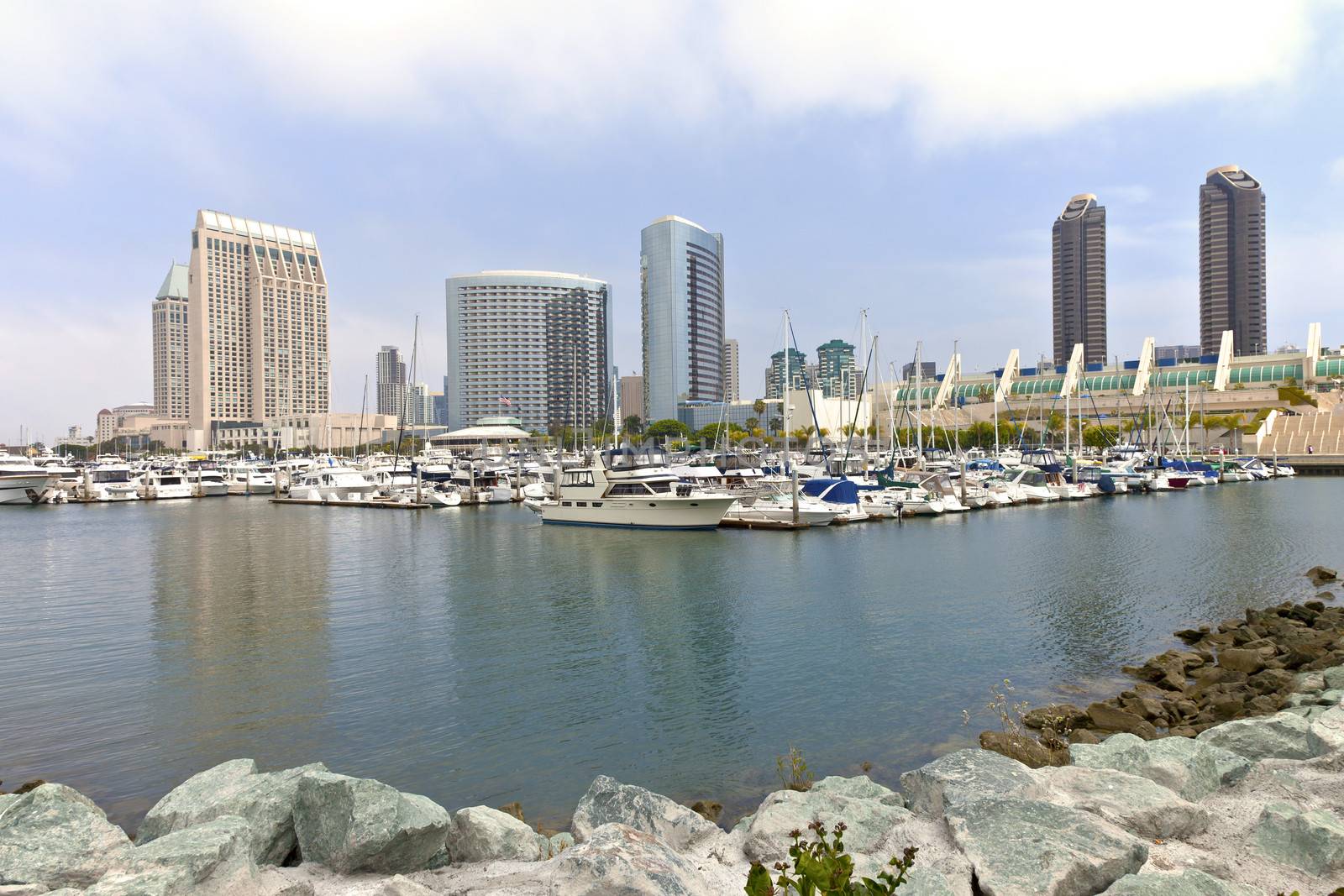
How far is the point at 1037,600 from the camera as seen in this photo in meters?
27.8

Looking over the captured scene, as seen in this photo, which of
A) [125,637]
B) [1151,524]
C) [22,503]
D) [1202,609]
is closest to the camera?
[125,637]

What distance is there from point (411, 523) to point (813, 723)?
50225 millimetres

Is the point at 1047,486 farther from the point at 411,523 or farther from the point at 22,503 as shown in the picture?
the point at 22,503

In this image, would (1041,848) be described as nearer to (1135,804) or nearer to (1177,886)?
(1177,886)

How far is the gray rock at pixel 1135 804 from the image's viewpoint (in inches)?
314

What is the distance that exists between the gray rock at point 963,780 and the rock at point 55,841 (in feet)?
26.9

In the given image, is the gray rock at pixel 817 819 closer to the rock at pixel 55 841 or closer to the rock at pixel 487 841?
the rock at pixel 487 841

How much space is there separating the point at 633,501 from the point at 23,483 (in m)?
69.9

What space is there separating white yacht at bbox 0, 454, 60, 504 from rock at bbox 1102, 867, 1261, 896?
331 feet

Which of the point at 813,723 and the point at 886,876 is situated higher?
the point at 886,876

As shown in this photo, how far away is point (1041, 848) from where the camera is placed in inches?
276

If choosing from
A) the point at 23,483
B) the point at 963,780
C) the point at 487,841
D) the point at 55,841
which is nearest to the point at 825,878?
the point at 963,780

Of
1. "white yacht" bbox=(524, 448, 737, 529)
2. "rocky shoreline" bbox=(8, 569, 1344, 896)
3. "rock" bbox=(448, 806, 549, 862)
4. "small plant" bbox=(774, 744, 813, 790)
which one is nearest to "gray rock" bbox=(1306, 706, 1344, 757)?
"rocky shoreline" bbox=(8, 569, 1344, 896)

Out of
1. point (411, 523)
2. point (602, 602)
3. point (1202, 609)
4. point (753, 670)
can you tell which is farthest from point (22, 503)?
point (1202, 609)
